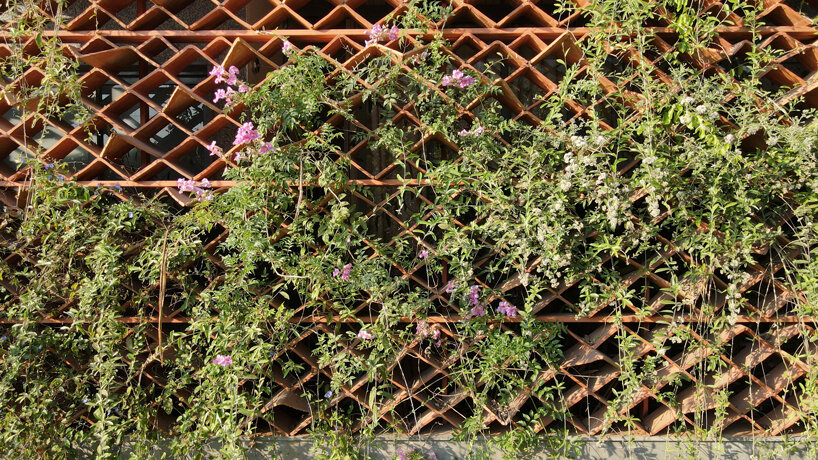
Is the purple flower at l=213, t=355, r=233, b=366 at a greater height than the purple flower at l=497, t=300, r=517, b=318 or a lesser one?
lesser

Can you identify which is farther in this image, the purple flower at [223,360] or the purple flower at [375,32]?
the purple flower at [375,32]

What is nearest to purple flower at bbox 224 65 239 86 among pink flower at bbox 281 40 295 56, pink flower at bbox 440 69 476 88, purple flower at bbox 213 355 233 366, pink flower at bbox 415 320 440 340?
pink flower at bbox 281 40 295 56

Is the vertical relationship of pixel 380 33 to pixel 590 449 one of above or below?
above

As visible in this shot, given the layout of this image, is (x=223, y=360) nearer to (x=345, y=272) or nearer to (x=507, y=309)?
(x=345, y=272)

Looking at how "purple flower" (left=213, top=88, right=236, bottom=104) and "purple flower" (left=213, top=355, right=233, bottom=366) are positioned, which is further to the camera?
"purple flower" (left=213, top=88, right=236, bottom=104)

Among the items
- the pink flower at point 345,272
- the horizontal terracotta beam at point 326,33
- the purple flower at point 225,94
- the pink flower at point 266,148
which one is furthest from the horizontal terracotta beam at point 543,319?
the horizontal terracotta beam at point 326,33

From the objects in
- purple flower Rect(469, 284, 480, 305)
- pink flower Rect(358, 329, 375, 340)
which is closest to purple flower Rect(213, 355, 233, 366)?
pink flower Rect(358, 329, 375, 340)

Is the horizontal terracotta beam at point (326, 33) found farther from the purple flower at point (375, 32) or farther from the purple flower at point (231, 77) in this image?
the purple flower at point (231, 77)

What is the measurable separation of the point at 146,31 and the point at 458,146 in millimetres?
1622

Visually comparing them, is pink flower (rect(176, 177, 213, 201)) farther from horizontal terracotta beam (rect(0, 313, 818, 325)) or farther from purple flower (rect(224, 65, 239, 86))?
horizontal terracotta beam (rect(0, 313, 818, 325))

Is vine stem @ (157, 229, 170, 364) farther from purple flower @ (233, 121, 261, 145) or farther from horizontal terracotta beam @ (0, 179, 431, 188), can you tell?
purple flower @ (233, 121, 261, 145)

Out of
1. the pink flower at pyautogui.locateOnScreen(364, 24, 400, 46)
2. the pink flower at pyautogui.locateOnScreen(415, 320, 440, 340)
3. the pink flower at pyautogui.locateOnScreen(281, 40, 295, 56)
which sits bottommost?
the pink flower at pyautogui.locateOnScreen(415, 320, 440, 340)

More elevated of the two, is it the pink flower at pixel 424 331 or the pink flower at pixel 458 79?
the pink flower at pixel 458 79

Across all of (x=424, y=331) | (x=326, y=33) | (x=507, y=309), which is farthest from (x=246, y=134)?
(x=507, y=309)
